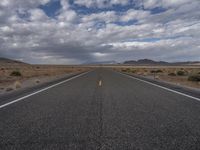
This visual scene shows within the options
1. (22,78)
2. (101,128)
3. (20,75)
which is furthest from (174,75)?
(101,128)

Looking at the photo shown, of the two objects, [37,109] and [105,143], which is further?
[37,109]

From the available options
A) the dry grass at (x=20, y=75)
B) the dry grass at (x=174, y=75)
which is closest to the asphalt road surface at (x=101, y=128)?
the dry grass at (x=20, y=75)

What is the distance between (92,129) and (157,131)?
4.68 ft

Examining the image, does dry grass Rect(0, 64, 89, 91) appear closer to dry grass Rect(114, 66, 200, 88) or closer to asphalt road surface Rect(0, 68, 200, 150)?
asphalt road surface Rect(0, 68, 200, 150)

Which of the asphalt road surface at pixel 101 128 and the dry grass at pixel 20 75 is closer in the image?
the asphalt road surface at pixel 101 128

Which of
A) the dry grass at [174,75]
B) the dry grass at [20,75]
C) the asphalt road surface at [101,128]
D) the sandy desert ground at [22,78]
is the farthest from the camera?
the dry grass at [20,75]

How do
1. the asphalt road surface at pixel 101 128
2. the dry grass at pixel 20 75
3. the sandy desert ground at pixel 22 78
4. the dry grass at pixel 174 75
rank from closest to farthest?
the asphalt road surface at pixel 101 128, the sandy desert ground at pixel 22 78, the dry grass at pixel 174 75, the dry grass at pixel 20 75

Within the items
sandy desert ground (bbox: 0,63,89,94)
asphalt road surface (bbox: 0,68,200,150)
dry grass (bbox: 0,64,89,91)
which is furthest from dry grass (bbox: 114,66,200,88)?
dry grass (bbox: 0,64,89,91)

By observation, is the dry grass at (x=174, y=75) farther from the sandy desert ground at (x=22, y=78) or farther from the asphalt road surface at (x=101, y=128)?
A: the sandy desert ground at (x=22, y=78)

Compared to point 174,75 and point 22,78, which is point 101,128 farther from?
point 174,75

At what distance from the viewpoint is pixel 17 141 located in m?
4.73

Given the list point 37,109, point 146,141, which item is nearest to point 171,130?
point 146,141

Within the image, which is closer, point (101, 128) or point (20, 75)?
point (101, 128)

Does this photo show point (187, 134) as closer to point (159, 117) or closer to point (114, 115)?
point (159, 117)
